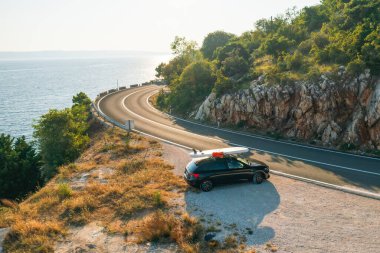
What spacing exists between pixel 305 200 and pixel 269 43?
28491 mm

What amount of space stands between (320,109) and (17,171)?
2785 cm

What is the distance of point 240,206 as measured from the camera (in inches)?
594

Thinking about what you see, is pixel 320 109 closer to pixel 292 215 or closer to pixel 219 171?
pixel 219 171

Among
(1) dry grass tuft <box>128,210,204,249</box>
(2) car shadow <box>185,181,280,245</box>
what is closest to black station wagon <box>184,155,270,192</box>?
(2) car shadow <box>185,181,280,245</box>

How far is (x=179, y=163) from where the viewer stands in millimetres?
22266

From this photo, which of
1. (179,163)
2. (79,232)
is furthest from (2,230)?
(179,163)

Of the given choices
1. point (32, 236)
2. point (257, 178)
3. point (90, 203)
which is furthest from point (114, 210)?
point (257, 178)

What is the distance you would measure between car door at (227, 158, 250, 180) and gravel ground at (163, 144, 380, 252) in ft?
2.08

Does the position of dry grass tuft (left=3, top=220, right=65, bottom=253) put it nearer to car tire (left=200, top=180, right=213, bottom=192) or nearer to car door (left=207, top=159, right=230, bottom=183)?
car tire (left=200, top=180, right=213, bottom=192)

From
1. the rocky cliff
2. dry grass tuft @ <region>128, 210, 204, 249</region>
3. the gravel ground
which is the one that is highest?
the rocky cliff

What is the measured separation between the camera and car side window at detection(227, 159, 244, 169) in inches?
677

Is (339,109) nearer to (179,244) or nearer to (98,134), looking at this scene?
(179,244)

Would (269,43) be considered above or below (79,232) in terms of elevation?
above

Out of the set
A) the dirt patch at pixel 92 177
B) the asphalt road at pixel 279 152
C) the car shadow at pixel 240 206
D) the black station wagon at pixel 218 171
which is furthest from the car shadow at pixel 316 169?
the dirt patch at pixel 92 177
